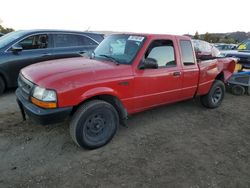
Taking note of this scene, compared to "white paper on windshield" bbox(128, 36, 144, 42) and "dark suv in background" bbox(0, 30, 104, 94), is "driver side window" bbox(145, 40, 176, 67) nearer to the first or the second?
"white paper on windshield" bbox(128, 36, 144, 42)

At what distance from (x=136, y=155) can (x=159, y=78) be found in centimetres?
146

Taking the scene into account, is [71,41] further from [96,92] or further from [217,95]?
[217,95]

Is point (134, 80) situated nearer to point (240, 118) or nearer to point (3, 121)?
point (3, 121)

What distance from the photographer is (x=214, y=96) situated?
582 cm

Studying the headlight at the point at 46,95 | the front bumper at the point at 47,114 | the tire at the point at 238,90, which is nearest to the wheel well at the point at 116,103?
the front bumper at the point at 47,114

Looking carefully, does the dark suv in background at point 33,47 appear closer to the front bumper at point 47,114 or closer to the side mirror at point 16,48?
the side mirror at point 16,48

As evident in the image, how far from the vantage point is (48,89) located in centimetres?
306

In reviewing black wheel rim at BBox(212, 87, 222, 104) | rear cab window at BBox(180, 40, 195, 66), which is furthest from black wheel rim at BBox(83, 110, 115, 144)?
black wheel rim at BBox(212, 87, 222, 104)

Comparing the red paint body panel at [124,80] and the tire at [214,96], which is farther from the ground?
the red paint body panel at [124,80]

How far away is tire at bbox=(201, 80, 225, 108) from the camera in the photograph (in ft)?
18.4

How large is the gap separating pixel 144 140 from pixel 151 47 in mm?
1646

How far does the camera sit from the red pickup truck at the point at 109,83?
10.4ft

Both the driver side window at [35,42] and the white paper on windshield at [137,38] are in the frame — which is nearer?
the white paper on windshield at [137,38]

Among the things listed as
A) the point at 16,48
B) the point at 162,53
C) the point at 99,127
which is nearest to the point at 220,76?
the point at 162,53
